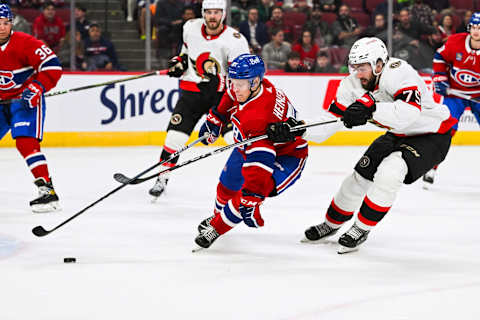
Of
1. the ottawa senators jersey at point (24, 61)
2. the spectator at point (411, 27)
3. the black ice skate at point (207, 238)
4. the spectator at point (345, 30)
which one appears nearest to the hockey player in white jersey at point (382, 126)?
the black ice skate at point (207, 238)

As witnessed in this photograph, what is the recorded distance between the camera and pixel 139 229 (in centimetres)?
388

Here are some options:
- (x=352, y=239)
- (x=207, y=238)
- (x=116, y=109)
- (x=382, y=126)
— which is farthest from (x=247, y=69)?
(x=116, y=109)

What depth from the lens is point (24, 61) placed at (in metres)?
4.38

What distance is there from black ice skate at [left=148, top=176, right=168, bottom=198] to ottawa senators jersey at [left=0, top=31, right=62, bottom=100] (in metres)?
0.94

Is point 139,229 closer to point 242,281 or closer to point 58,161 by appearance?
point 242,281

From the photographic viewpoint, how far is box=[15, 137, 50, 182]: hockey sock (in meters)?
4.33

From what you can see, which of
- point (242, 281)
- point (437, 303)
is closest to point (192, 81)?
point (242, 281)

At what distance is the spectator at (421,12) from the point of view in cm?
867

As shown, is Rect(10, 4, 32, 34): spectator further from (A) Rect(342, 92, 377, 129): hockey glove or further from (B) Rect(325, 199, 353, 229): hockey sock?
(A) Rect(342, 92, 377, 129): hockey glove

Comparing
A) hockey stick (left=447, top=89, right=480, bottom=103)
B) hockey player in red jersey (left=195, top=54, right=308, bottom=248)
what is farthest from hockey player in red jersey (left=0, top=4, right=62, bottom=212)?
hockey stick (left=447, top=89, right=480, bottom=103)

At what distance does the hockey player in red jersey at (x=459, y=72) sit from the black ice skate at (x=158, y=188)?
6.42ft

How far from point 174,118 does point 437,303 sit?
2.76 m

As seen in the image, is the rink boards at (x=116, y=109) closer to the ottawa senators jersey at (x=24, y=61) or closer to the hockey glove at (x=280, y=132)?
the ottawa senators jersey at (x=24, y=61)

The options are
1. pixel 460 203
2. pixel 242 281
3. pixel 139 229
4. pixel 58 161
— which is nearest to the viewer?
pixel 242 281
